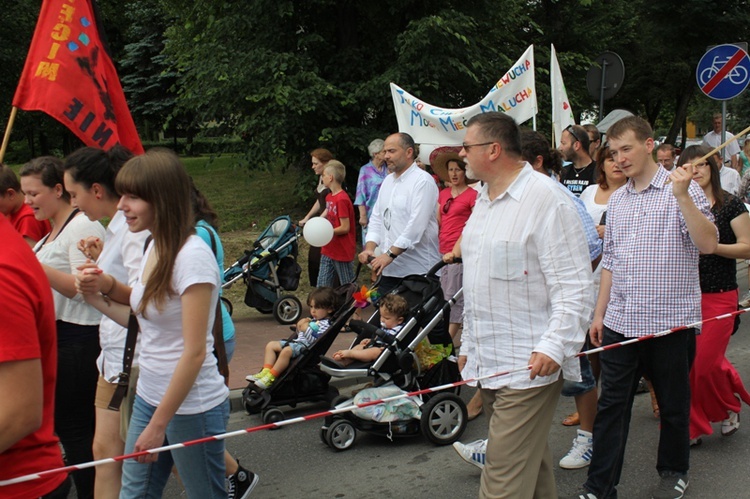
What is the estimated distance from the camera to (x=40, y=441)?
2.25 metres

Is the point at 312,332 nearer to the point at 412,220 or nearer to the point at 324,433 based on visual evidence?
the point at 324,433

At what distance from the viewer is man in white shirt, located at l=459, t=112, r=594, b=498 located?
333cm

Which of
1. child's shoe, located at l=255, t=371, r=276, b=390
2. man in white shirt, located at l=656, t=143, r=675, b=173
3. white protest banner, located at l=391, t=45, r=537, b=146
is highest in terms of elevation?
white protest banner, located at l=391, t=45, r=537, b=146

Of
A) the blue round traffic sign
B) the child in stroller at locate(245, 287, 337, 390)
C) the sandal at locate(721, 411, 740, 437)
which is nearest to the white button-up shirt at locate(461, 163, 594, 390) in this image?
the sandal at locate(721, 411, 740, 437)

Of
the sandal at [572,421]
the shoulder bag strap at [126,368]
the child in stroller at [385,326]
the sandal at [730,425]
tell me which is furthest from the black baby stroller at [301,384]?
the sandal at [730,425]

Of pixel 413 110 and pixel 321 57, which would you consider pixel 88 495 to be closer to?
pixel 413 110

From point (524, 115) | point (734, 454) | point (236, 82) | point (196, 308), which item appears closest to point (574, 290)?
point (196, 308)

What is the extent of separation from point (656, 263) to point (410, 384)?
2.16 metres

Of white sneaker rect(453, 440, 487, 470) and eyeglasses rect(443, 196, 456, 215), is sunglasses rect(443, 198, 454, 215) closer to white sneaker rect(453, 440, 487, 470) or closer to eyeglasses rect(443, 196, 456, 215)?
eyeglasses rect(443, 196, 456, 215)

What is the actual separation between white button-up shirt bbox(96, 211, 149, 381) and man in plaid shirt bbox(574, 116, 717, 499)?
236 cm

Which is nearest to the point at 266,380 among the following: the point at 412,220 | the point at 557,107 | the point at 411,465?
the point at 411,465

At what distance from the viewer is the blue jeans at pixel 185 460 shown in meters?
2.98

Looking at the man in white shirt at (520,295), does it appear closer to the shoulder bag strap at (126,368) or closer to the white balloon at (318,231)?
the shoulder bag strap at (126,368)

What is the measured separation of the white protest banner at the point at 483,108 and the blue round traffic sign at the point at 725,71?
10.6ft
